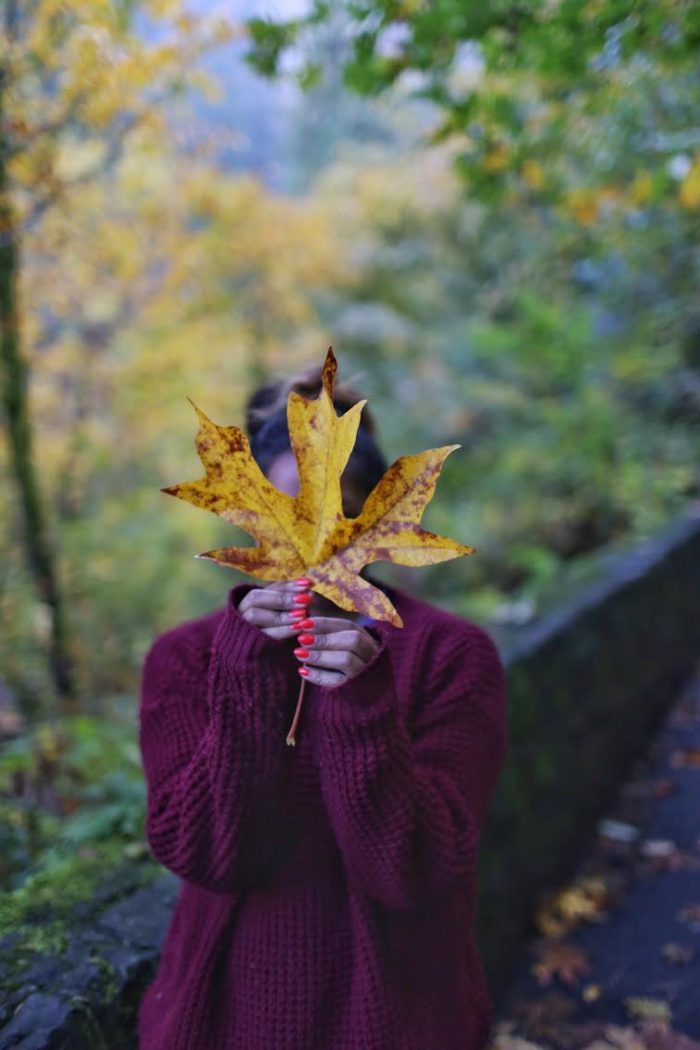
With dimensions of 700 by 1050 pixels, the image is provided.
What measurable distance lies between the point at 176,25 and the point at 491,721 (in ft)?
18.0

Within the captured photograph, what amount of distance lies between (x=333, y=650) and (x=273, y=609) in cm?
10

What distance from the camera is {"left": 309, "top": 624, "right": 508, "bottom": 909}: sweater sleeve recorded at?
44.8 inches

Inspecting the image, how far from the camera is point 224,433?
105 centimetres

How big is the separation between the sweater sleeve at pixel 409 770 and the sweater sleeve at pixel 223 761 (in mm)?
83


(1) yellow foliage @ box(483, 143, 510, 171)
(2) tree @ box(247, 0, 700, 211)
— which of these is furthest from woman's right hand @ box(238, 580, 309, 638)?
(1) yellow foliage @ box(483, 143, 510, 171)

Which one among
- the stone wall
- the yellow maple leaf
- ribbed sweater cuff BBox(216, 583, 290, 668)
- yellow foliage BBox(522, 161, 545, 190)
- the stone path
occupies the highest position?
yellow foliage BBox(522, 161, 545, 190)

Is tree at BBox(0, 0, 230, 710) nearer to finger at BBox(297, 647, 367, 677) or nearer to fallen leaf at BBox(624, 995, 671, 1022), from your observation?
fallen leaf at BBox(624, 995, 671, 1022)

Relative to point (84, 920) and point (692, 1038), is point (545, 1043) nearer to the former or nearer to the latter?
point (692, 1038)

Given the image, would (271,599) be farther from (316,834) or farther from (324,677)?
(316,834)

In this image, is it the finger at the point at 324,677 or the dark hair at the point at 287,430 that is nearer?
the finger at the point at 324,677

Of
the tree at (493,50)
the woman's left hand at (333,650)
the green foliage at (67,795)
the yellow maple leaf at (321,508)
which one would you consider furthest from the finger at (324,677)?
the tree at (493,50)

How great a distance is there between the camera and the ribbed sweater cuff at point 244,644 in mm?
1156

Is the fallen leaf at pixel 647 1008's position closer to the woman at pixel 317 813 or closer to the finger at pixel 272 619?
the woman at pixel 317 813

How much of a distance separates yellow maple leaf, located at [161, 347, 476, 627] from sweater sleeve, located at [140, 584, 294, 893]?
0.14 meters
